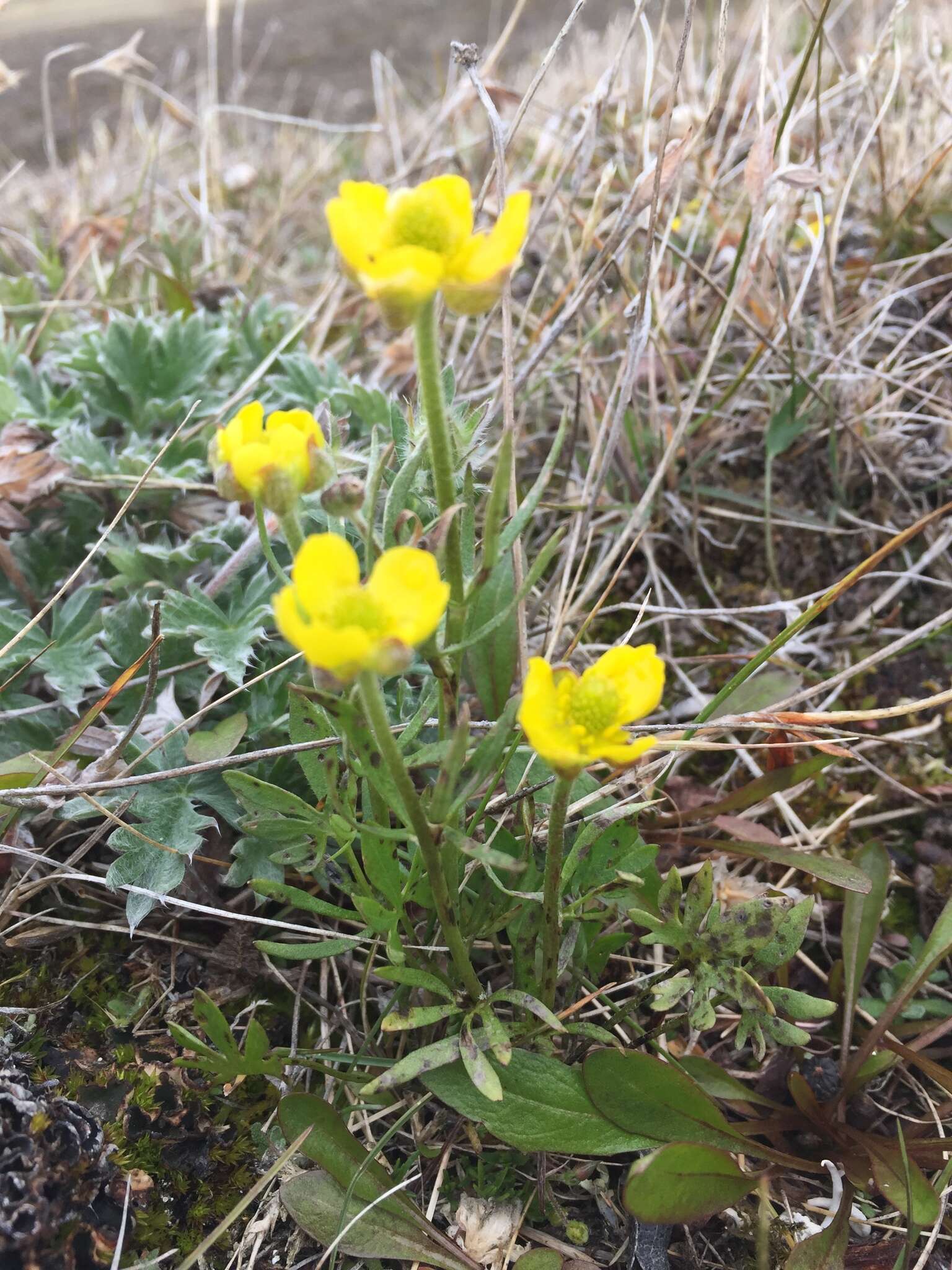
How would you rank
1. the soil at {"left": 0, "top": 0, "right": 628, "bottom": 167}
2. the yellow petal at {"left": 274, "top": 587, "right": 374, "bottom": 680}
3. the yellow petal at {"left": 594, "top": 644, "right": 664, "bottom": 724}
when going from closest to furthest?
1. the yellow petal at {"left": 274, "top": 587, "right": 374, "bottom": 680}
2. the yellow petal at {"left": 594, "top": 644, "right": 664, "bottom": 724}
3. the soil at {"left": 0, "top": 0, "right": 628, "bottom": 167}

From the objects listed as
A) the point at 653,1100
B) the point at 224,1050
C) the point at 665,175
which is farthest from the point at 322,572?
the point at 665,175

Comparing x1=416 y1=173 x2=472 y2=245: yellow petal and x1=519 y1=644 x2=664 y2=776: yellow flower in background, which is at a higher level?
x1=416 y1=173 x2=472 y2=245: yellow petal

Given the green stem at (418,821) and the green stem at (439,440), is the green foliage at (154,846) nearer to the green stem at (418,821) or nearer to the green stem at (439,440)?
the green stem at (418,821)

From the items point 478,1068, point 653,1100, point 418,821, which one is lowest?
point 653,1100

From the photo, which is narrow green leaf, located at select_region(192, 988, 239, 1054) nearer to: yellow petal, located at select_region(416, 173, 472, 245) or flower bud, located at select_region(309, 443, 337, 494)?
flower bud, located at select_region(309, 443, 337, 494)

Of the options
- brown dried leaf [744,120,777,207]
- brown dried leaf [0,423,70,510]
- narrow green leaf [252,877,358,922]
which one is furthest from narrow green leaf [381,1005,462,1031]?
brown dried leaf [744,120,777,207]

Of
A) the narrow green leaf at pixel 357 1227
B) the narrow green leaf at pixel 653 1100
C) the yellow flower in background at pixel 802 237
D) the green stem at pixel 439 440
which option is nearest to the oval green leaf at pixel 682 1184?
the narrow green leaf at pixel 653 1100

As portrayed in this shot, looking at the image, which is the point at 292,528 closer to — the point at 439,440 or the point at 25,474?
the point at 439,440
